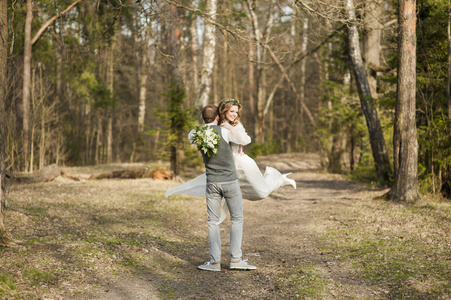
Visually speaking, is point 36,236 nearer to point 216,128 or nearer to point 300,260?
point 216,128

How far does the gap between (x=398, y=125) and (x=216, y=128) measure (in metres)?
6.46

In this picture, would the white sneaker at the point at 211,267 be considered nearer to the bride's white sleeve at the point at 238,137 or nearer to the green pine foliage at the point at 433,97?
the bride's white sleeve at the point at 238,137

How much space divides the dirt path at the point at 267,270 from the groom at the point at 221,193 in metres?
0.19

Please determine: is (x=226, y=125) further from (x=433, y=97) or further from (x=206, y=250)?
(x=433, y=97)

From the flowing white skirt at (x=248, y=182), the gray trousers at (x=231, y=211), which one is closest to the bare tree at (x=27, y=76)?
the flowing white skirt at (x=248, y=182)

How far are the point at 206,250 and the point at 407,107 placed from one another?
621cm

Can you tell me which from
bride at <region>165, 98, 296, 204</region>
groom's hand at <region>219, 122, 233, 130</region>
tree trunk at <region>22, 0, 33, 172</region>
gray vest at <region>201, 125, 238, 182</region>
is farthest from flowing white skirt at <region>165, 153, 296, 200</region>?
tree trunk at <region>22, 0, 33, 172</region>

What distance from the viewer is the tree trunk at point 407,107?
10367mm

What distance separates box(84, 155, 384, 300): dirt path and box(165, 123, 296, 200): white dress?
1015 millimetres

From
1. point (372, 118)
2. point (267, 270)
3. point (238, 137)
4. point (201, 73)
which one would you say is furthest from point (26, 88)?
point (267, 270)

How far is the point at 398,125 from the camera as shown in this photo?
34.7ft

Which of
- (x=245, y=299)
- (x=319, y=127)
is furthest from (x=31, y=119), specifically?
(x=245, y=299)

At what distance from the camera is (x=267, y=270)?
5.86 m

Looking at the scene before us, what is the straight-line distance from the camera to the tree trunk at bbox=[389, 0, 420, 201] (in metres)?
10.4
